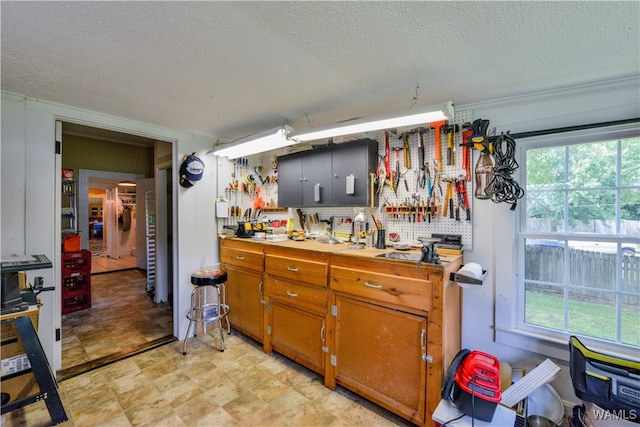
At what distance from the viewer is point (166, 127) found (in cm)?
279

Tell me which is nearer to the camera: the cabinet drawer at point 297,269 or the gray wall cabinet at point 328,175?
the cabinet drawer at point 297,269

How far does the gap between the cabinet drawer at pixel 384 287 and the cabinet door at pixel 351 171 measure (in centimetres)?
72

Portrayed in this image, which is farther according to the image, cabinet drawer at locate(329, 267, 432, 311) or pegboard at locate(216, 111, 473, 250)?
pegboard at locate(216, 111, 473, 250)

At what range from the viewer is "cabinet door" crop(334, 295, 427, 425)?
1.72 m

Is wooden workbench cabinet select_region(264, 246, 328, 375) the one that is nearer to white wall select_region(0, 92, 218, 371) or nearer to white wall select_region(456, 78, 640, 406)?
white wall select_region(456, 78, 640, 406)

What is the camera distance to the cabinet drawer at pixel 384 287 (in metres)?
1.68

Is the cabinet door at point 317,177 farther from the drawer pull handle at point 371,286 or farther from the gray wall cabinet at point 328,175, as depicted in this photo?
the drawer pull handle at point 371,286

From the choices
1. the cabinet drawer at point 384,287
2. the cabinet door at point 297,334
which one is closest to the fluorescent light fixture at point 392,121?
the cabinet drawer at point 384,287

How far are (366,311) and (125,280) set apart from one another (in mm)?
5418

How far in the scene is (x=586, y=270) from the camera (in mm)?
1823

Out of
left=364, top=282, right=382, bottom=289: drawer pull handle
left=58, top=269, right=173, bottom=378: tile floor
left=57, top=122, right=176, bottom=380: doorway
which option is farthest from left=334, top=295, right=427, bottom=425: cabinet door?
left=58, top=269, right=173, bottom=378: tile floor

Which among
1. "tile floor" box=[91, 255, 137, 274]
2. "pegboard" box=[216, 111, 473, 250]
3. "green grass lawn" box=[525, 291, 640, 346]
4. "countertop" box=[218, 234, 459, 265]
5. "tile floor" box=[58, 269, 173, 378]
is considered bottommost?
"tile floor" box=[58, 269, 173, 378]

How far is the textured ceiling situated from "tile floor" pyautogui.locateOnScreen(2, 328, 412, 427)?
225cm

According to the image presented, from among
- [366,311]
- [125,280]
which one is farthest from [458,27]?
[125,280]
